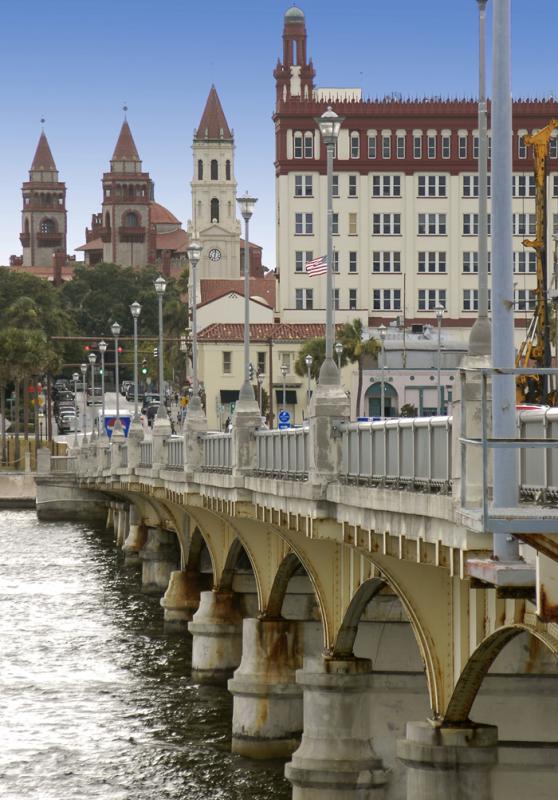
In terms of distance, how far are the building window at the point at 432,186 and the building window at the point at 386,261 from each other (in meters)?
5.68

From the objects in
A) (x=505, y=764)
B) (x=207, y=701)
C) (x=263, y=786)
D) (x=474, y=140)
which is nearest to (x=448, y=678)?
(x=505, y=764)

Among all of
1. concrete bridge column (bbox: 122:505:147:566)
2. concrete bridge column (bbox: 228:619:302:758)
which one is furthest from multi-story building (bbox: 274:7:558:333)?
concrete bridge column (bbox: 228:619:302:758)

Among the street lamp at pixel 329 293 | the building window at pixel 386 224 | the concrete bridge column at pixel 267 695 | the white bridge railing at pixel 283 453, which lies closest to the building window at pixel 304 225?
the building window at pixel 386 224

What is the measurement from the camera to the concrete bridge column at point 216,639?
50.8m

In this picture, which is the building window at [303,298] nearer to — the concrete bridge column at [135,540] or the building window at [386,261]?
the building window at [386,261]

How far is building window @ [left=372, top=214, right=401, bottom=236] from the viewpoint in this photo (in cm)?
16262

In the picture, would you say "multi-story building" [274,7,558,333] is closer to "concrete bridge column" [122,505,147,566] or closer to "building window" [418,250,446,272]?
"building window" [418,250,446,272]

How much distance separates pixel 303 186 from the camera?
16412cm

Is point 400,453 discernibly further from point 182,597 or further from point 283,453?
point 182,597

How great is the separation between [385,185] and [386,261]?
259 inches

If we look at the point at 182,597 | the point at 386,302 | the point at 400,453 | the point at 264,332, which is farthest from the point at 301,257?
the point at 400,453

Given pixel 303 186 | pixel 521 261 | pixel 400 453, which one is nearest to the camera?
pixel 400 453

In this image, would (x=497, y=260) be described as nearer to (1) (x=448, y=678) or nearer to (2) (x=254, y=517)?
(1) (x=448, y=678)

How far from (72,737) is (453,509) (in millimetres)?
25480
